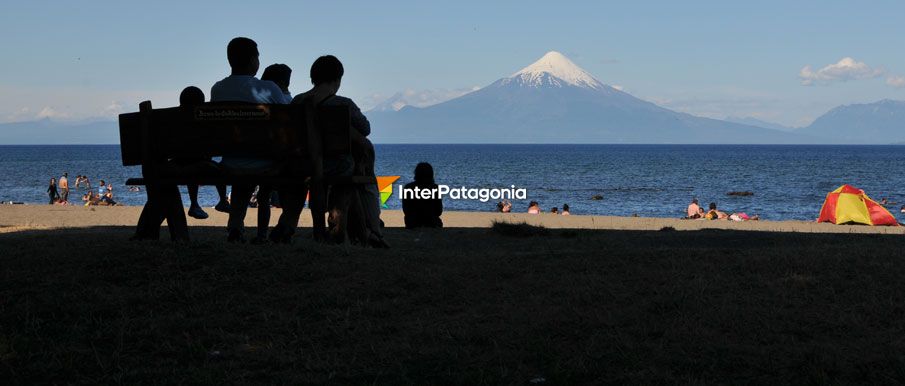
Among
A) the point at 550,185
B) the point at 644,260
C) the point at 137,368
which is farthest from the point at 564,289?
the point at 550,185

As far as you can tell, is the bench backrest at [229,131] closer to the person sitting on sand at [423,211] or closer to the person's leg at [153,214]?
the person's leg at [153,214]

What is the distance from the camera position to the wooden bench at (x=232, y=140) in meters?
6.99

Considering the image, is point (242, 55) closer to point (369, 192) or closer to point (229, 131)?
point (229, 131)

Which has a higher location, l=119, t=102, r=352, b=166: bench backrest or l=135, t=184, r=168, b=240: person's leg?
l=119, t=102, r=352, b=166: bench backrest

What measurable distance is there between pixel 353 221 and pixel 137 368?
369cm

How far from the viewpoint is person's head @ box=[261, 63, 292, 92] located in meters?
8.59

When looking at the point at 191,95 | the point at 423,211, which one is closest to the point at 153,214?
the point at 191,95

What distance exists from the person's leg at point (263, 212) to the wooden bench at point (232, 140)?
1.37ft

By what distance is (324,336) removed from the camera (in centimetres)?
511

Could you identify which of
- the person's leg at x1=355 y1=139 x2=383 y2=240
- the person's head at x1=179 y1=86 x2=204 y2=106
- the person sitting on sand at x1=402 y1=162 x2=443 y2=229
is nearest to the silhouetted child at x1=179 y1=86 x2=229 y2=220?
the person's head at x1=179 y1=86 x2=204 y2=106

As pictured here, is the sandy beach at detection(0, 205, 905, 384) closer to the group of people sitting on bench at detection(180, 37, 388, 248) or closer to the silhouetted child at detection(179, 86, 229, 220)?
the group of people sitting on bench at detection(180, 37, 388, 248)

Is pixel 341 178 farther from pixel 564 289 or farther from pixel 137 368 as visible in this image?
pixel 137 368

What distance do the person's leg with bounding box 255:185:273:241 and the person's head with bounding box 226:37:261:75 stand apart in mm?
880

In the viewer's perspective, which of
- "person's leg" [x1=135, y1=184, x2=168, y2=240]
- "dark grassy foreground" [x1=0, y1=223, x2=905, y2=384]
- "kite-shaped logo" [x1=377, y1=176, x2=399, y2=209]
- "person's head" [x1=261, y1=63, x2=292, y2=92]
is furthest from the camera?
"kite-shaped logo" [x1=377, y1=176, x2=399, y2=209]
